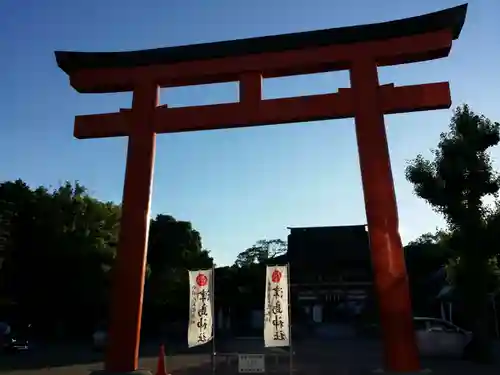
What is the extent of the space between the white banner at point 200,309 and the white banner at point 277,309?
121cm

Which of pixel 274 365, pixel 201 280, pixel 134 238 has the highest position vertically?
pixel 134 238

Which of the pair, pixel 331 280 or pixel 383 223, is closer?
pixel 383 223

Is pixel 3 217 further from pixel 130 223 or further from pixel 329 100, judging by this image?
pixel 329 100

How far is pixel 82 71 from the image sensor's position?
11.2 metres

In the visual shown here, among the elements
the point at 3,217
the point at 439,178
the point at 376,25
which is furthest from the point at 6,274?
the point at 376,25

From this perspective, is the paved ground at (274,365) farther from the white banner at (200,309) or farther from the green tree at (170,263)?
the green tree at (170,263)

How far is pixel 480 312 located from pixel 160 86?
35.8ft

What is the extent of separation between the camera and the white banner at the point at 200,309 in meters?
10.7

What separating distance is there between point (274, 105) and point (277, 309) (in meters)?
4.06

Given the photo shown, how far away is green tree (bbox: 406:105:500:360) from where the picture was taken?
14.6 meters

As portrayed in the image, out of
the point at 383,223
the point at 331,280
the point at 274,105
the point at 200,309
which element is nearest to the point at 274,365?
the point at 200,309

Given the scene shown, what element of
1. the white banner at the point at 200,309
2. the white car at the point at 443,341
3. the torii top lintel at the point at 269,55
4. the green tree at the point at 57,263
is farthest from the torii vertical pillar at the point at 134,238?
the green tree at the point at 57,263

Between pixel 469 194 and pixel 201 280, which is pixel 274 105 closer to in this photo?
pixel 201 280

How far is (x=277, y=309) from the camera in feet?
34.2
